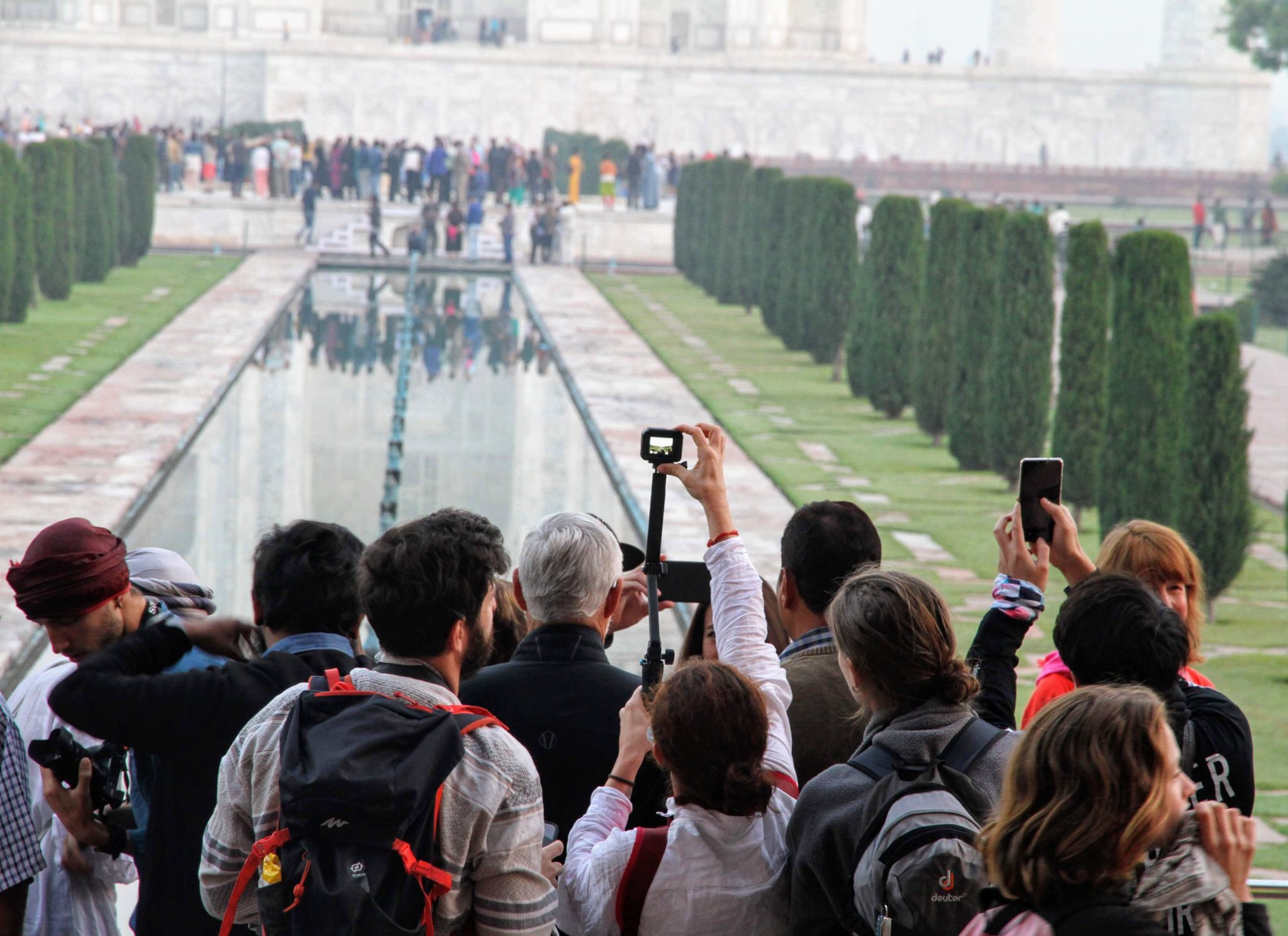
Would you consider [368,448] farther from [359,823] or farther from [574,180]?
[574,180]

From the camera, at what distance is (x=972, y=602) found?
24.8 feet

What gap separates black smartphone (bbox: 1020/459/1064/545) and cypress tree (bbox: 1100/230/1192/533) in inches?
224

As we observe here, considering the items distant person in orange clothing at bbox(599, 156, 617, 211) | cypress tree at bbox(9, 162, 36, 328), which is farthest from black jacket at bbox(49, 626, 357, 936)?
distant person in orange clothing at bbox(599, 156, 617, 211)

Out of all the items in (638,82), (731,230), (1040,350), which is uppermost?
(638,82)

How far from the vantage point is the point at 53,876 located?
2.61 m

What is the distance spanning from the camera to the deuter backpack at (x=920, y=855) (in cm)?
197

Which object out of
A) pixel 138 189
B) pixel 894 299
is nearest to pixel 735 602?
pixel 894 299

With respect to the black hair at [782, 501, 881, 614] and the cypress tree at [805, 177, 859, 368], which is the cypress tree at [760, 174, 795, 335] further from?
the black hair at [782, 501, 881, 614]

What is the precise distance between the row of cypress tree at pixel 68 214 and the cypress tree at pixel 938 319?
8.99 metres

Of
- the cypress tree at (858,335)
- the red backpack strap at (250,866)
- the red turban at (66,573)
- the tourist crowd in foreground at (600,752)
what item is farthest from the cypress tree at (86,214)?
the red backpack strap at (250,866)

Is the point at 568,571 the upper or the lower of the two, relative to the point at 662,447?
lower

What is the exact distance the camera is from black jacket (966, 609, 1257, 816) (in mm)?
2379

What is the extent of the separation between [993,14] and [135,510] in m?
55.6

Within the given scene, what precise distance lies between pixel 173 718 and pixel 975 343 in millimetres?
9645
